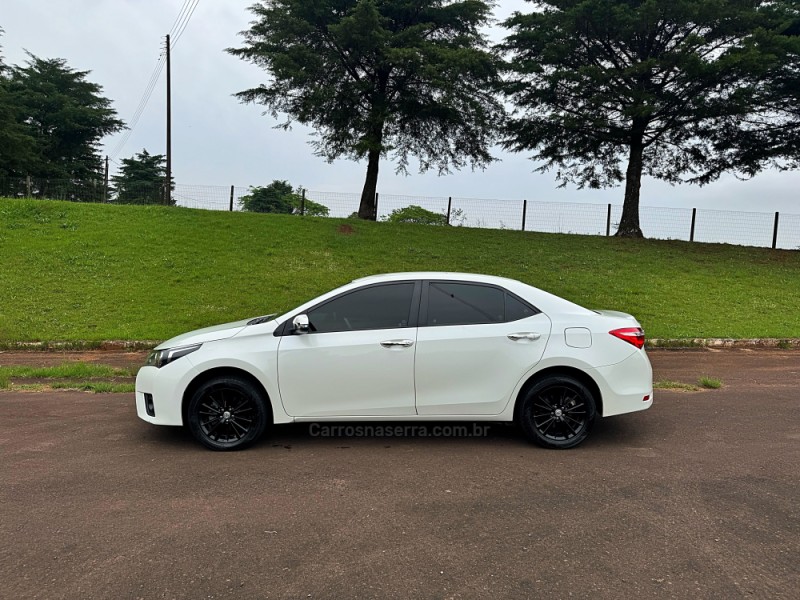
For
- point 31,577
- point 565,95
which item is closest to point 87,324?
point 31,577

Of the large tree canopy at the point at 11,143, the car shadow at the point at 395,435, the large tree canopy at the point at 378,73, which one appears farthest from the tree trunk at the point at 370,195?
the large tree canopy at the point at 11,143

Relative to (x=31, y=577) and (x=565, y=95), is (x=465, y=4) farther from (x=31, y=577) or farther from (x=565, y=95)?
(x=31, y=577)

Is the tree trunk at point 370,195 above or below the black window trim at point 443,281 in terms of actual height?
above

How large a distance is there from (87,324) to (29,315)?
1399mm

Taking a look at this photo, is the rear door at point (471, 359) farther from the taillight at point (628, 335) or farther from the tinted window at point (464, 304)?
the taillight at point (628, 335)

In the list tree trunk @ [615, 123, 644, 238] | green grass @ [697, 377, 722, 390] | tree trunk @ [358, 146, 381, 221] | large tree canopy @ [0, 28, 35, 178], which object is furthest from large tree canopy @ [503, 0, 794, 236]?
large tree canopy @ [0, 28, 35, 178]

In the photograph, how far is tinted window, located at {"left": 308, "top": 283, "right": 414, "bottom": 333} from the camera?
15.2 ft

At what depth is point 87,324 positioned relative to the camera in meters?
10.5

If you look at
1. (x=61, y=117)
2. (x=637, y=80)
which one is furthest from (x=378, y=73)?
(x=61, y=117)

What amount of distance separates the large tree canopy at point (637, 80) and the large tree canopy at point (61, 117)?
38.4 meters

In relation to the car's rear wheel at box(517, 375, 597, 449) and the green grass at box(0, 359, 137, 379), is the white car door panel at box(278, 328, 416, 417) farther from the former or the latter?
the green grass at box(0, 359, 137, 379)

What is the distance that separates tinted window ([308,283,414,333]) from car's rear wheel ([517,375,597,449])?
4.28 ft

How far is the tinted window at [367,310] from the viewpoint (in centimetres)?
464

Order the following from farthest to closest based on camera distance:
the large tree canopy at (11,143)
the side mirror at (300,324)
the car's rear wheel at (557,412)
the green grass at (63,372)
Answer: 1. the large tree canopy at (11,143)
2. the green grass at (63,372)
3. the car's rear wheel at (557,412)
4. the side mirror at (300,324)
